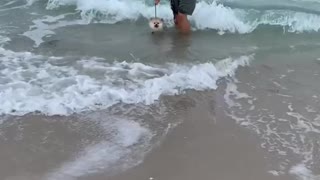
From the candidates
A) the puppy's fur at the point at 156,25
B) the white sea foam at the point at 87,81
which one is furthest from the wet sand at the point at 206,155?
the puppy's fur at the point at 156,25

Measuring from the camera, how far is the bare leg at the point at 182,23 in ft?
29.0

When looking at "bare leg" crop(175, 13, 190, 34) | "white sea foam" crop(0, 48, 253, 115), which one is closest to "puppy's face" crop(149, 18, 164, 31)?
"bare leg" crop(175, 13, 190, 34)

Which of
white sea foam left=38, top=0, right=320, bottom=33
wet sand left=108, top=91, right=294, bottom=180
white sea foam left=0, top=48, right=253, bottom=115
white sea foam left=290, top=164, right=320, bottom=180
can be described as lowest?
white sea foam left=290, top=164, right=320, bottom=180

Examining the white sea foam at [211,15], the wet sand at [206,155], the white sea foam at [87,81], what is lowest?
the wet sand at [206,155]

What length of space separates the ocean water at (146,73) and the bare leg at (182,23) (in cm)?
14

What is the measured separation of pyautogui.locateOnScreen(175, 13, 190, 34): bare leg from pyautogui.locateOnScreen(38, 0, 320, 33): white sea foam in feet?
1.10

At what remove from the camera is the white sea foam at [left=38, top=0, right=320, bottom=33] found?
30.6 ft

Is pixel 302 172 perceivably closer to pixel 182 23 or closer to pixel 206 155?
pixel 206 155

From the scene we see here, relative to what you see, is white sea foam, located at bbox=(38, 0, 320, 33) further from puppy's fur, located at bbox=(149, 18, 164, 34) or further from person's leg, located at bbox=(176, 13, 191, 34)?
puppy's fur, located at bbox=(149, 18, 164, 34)

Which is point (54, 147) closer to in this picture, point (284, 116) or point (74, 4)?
point (284, 116)

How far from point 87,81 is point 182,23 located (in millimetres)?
2870

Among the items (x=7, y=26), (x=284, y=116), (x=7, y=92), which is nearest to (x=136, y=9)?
(x=7, y=26)

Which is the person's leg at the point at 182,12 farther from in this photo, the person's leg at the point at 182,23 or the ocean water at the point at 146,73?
the ocean water at the point at 146,73

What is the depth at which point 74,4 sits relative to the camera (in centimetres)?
1049
